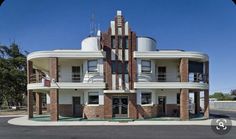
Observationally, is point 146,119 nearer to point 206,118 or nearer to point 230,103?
point 206,118

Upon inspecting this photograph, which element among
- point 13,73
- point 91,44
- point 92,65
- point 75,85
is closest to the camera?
point 75,85

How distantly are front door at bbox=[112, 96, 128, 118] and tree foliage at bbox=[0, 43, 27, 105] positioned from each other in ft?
91.1

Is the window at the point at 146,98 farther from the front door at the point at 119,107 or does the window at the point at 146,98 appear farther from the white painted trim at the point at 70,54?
the white painted trim at the point at 70,54

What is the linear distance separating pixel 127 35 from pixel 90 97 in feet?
23.1

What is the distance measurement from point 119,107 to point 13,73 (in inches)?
1124

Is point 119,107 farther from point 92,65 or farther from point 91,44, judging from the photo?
point 91,44

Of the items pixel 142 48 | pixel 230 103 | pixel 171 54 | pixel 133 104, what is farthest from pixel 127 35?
pixel 230 103

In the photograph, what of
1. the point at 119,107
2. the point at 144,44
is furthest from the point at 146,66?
the point at 119,107

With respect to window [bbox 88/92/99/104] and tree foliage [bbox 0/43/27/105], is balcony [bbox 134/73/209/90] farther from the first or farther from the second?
tree foliage [bbox 0/43/27/105]

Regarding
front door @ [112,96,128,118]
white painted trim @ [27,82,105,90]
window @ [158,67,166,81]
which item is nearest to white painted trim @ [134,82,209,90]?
front door @ [112,96,128,118]

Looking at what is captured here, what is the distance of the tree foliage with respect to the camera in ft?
177

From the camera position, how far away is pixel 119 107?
103 ft

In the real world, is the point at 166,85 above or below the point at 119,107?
above

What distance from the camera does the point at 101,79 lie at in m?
31.2
